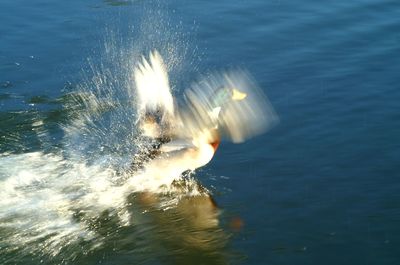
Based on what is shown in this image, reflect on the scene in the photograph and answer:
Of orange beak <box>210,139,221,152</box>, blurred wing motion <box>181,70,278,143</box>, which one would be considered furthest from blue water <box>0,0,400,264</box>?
orange beak <box>210,139,221,152</box>

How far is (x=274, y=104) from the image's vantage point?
1315 centimetres

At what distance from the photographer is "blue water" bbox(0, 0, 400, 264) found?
9.41 meters

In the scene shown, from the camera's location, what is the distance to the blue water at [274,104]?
371 inches

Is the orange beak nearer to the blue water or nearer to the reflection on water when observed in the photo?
the blue water

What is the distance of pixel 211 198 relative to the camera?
10594 mm

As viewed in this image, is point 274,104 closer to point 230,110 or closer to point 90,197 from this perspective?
point 230,110

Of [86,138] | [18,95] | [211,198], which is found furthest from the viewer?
[18,95]

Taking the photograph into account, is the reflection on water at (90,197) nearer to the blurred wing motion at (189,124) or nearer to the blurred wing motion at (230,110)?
the blurred wing motion at (189,124)

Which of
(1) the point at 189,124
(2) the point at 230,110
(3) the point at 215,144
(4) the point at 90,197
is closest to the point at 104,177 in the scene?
(4) the point at 90,197

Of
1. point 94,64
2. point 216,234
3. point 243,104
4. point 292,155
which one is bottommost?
point 216,234

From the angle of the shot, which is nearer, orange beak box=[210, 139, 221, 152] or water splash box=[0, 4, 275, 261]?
water splash box=[0, 4, 275, 261]

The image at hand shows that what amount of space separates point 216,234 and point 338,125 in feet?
12.6

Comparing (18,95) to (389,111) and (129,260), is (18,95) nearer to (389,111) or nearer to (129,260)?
(129,260)

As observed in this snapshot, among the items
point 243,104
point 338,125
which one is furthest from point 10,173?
point 338,125
